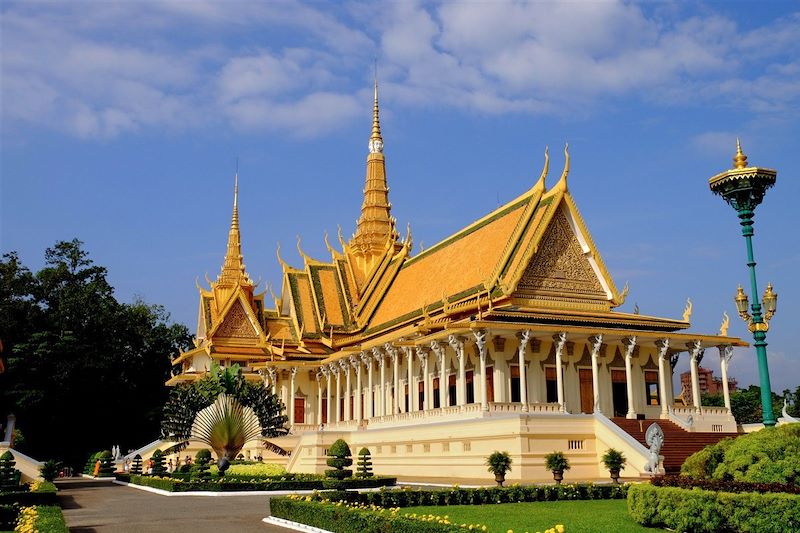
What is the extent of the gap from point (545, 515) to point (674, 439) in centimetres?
1174

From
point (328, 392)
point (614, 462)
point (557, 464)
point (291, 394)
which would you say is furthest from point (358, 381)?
point (614, 462)

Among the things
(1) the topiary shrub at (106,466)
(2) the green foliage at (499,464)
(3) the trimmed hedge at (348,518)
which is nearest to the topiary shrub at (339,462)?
(2) the green foliage at (499,464)

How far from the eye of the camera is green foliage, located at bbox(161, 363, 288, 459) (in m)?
27.3

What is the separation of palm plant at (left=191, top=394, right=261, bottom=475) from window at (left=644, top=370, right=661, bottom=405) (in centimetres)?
1433

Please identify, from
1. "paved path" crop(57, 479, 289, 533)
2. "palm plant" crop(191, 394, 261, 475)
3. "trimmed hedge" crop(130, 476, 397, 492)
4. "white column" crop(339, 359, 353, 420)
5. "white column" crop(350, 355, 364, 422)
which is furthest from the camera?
"white column" crop(339, 359, 353, 420)

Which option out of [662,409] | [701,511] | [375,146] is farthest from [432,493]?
[375,146]

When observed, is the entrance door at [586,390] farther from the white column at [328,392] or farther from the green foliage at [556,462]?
the white column at [328,392]

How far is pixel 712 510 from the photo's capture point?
412 inches

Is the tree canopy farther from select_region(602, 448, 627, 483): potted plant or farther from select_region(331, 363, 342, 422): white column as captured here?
select_region(602, 448, 627, 483): potted plant

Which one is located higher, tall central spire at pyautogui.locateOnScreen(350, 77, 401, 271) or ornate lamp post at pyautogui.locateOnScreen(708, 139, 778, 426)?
tall central spire at pyautogui.locateOnScreen(350, 77, 401, 271)

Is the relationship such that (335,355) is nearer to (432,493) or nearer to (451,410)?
(451,410)

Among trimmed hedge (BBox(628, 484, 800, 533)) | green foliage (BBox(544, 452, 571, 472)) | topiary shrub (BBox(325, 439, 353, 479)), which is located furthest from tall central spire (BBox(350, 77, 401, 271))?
trimmed hedge (BBox(628, 484, 800, 533))

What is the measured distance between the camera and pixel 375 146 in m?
52.2

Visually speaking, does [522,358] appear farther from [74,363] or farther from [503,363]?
[74,363]
